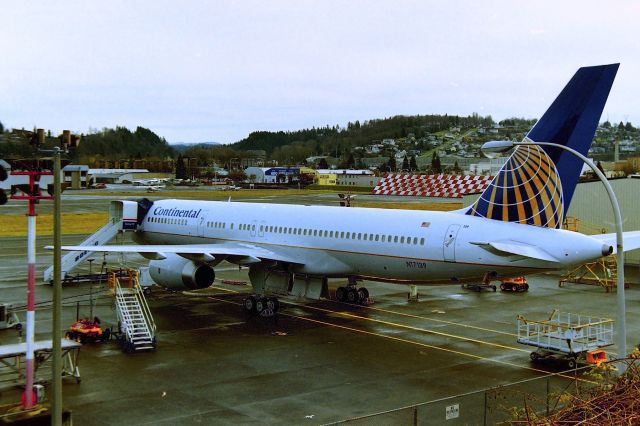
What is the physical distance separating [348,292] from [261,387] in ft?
45.9

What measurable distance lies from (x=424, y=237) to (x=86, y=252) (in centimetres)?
1953

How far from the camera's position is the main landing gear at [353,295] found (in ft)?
110

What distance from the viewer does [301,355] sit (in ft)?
78.0

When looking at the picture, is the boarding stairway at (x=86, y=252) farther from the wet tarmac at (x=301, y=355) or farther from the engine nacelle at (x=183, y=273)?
the engine nacelle at (x=183, y=273)

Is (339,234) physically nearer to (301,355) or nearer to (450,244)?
(450,244)

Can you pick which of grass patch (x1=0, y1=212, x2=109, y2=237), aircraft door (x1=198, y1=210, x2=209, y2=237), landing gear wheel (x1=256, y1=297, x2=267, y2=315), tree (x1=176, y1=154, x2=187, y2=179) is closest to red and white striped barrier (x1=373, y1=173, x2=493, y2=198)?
grass patch (x1=0, y1=212, x2=109, y2=237)

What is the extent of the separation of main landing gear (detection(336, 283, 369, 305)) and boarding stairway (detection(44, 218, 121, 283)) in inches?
517

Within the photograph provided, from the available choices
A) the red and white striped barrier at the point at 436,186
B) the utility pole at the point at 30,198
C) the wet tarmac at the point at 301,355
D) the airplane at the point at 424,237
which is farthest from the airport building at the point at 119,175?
the utility pole at the point at 30,198

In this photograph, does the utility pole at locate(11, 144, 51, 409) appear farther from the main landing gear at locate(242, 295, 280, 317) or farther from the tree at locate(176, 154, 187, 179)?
the tree at locate(176, 154, 187, 179)

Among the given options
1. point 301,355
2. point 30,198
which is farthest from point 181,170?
point 30,198

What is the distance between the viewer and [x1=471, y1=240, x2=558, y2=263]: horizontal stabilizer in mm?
22911

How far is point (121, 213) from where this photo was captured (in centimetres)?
4022

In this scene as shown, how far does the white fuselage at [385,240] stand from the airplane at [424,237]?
0.04 meters

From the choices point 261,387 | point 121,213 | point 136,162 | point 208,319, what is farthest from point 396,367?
point 136,162
